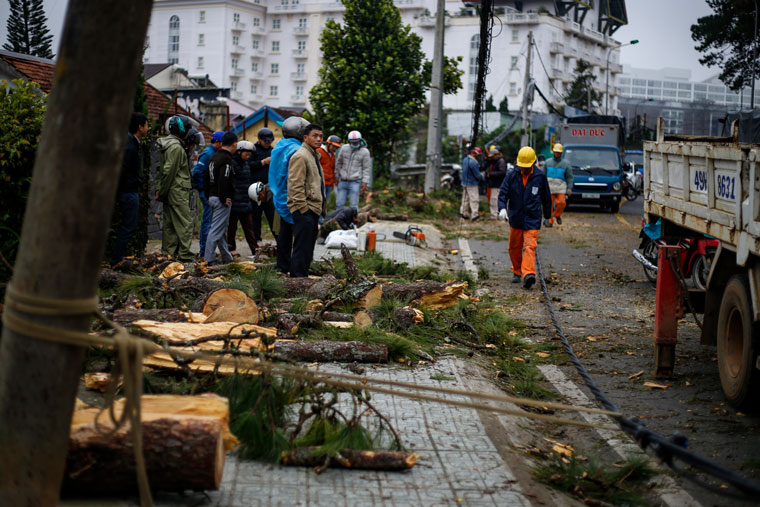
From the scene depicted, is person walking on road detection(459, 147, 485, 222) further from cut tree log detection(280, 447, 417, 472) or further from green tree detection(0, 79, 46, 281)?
cut tree log detection(280, 447, 417, 472)

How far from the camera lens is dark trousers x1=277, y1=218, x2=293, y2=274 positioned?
1016cm

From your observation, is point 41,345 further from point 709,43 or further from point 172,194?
point 709,43

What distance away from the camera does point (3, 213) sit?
7.63 meters

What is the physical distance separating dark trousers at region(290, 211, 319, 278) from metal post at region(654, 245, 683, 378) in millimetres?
3916

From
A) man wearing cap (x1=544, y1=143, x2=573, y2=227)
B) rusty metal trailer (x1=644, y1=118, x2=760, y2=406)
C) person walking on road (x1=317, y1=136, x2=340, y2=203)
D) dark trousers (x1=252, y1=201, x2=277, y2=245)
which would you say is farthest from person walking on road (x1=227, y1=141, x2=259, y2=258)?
man wearing cap (x1=544, y1=143, x2=573, y2=227)

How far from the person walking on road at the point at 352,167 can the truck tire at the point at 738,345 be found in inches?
430

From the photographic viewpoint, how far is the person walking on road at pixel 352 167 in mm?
17078

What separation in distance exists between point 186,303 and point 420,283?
2.60 meters

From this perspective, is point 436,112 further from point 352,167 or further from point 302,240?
point 302,240

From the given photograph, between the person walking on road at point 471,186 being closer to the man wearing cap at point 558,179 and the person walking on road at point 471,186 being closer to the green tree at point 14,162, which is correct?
the man wearing cap at point 558,179

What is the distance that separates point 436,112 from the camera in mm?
26734

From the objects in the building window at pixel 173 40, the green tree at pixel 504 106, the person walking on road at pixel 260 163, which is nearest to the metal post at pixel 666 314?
the person walking on road at pixel 260 163

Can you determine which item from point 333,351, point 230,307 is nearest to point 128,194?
point 230,307

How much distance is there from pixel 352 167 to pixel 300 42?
85362 millimetres
